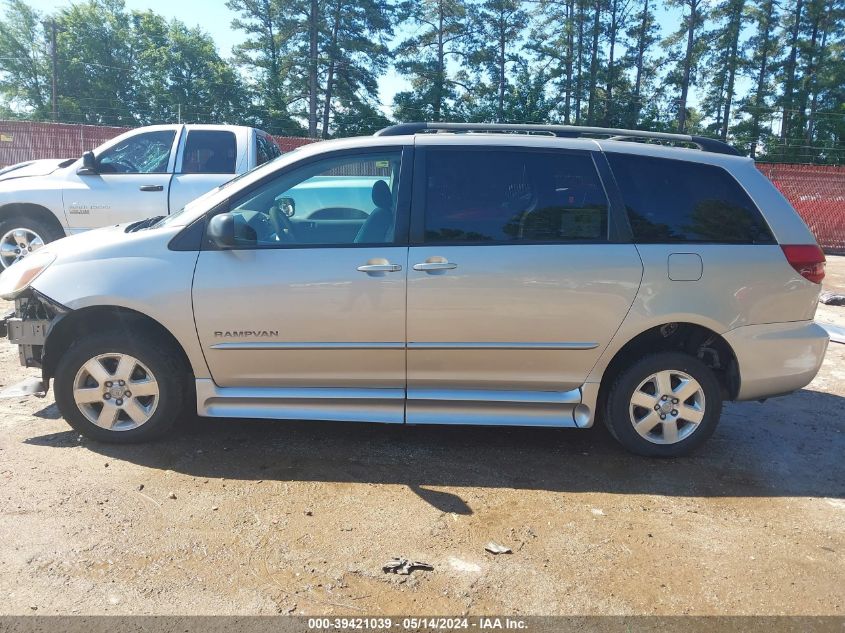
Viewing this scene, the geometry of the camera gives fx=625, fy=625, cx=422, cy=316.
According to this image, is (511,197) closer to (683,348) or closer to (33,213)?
(683,348)

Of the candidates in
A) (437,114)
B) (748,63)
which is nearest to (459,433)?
(437,114)

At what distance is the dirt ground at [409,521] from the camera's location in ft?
8.38

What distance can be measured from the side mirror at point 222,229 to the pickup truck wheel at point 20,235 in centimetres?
487

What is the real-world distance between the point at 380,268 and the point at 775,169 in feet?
58.6

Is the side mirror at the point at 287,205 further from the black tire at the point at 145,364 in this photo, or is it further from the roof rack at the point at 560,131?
the black tire at the point at 145,364

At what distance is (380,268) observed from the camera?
11.7 feet

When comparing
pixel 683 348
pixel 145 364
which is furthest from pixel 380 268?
pixel 683 348

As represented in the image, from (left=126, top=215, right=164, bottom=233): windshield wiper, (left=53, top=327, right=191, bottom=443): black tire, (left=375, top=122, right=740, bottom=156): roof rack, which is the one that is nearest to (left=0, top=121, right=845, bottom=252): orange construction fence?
(left=126, top=215, right=164, bottom=233): windshield wiper

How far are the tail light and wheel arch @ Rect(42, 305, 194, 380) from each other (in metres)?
3.68

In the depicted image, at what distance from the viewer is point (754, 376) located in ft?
12.5

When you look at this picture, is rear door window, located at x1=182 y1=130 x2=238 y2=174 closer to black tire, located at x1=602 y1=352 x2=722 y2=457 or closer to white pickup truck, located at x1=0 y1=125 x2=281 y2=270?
white pickup truck, located at x1=0 y1=125 x2=281 y2=270

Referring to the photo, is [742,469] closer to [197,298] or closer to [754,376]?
[754,376]

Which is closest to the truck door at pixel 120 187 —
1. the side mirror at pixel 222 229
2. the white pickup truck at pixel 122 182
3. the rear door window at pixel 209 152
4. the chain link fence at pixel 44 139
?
the white pickup truck at pixel 122 182

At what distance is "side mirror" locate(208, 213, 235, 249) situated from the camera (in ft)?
11.5
